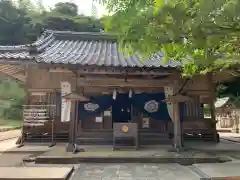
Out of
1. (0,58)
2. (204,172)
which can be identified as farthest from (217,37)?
(0,58)

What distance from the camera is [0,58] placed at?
319 inches

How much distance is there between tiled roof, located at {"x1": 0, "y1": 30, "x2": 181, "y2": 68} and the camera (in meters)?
8.53

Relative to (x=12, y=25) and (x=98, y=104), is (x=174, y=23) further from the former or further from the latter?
(x=12, y=25)

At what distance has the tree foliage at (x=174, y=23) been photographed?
8.36 ft

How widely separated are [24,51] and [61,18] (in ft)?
114

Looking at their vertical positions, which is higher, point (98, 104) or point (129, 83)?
point (129, 83)

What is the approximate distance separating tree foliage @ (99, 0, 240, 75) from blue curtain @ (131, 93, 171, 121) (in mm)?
6721

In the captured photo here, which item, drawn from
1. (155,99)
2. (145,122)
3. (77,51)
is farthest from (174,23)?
(77,51)

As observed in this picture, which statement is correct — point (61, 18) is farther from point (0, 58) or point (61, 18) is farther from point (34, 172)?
point (34, 172)

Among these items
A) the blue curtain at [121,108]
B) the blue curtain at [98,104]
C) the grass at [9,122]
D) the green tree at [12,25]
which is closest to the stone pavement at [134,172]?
the blue curtain at [98,104]

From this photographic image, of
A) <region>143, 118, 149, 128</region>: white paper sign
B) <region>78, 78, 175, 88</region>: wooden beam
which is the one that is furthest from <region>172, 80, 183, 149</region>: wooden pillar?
<region>143, 118, 149, 128</region>: white paper sign

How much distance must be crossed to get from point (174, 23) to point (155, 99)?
7.26 m

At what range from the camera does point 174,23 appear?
9.05ft

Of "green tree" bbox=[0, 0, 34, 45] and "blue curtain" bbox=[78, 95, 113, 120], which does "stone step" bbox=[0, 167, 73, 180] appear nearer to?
"blue curtain" bbox=[78, 95, 113, 120]
